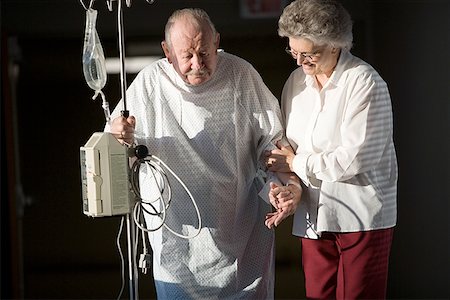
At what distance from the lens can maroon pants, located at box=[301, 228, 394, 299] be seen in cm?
246

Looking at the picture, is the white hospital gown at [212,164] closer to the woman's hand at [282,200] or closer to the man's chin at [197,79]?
the man's chin at [197,79]

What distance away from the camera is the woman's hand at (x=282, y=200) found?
7.98ft

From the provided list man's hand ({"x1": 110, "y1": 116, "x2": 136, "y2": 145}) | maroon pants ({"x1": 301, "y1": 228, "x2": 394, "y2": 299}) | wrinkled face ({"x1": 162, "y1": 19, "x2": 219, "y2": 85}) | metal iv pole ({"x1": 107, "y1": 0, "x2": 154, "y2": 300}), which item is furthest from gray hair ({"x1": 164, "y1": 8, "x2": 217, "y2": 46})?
maroon pants ({"x1": 301, "y1": 228, "x2": 394, "y2": 299})

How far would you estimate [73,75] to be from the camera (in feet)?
13.4

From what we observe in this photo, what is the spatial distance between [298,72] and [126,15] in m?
1.27

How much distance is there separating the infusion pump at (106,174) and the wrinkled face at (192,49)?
29cm

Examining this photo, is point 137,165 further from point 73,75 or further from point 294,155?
point 73,75

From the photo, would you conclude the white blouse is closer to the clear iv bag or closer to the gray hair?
the gray hair

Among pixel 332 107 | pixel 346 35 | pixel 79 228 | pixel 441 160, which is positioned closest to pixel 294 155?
pixel 332 107

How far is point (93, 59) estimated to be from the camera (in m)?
2.35

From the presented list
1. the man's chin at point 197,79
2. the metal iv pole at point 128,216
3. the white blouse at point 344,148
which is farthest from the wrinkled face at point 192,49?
the white blouse at point 344,148

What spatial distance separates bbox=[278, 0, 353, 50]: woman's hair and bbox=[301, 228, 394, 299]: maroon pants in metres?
0.51

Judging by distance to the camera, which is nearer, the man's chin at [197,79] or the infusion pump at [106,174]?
the infusion pump at [106,174]

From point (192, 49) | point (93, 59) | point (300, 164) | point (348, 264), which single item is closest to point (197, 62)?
point (192, 49)
